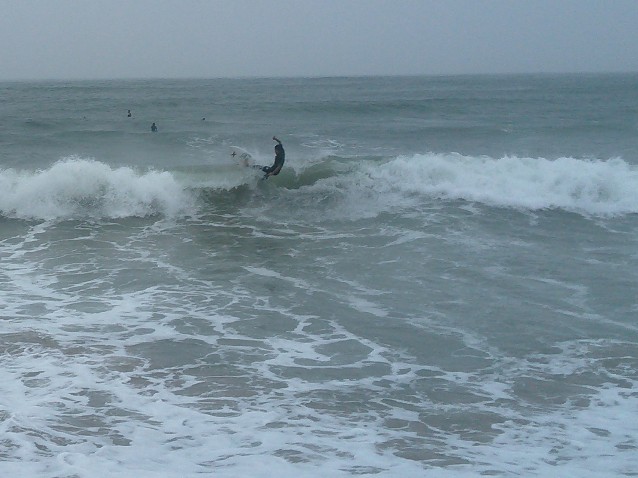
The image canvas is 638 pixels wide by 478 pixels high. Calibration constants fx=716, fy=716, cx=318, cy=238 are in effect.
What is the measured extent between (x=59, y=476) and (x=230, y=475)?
153 cm

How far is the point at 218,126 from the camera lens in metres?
35.0

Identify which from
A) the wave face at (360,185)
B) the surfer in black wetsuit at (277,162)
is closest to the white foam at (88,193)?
the wave face at (360,185)

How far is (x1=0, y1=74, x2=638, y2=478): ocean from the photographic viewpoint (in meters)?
7.25

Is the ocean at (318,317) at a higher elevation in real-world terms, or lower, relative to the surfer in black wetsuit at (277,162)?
lower

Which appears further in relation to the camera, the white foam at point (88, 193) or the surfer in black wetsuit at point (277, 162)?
the surfer in black wetsuit at point (277, 162)

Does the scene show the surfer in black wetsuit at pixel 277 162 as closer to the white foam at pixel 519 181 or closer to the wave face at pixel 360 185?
the wave face at pixel 360 185

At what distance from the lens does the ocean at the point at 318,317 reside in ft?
23.8

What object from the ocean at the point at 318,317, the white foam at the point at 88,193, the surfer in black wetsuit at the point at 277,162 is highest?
the surfer in black wetsuit at the point at 277,162

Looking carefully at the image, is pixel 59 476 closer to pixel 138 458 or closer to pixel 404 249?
pixel 138 458

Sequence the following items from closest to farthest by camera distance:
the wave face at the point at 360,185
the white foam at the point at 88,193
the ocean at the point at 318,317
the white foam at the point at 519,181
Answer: the ocean at the point at 318,317 → the white foam at the point at 88,193 → the wave face at the point at 360,185 → the white foam at the point at 519,181

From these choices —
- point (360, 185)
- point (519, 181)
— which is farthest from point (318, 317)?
point (519, 181)

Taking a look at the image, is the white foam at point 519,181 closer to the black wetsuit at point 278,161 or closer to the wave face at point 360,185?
the wave face at point 360,185

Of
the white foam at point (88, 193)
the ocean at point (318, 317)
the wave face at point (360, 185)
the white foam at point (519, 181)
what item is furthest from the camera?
the white foam at point (519, 181)

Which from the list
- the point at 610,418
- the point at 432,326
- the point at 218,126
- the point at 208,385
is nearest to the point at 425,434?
the point at 610,418
